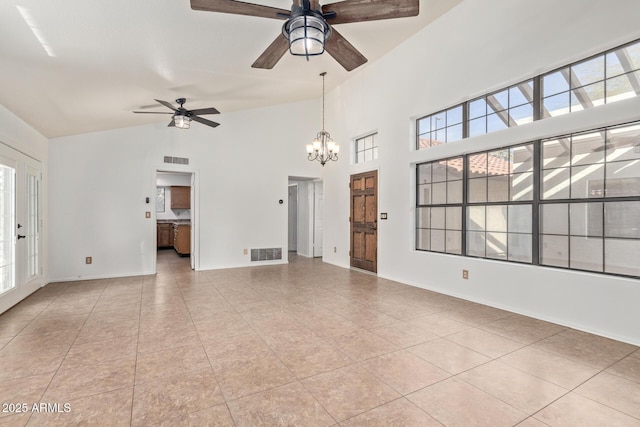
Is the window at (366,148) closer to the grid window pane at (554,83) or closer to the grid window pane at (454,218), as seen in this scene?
the grid window pane at (454,218)

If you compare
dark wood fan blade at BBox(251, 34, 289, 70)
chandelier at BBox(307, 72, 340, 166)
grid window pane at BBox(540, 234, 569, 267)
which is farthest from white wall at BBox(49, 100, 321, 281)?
grid window pane at BBox(540, 234, 569, 267)

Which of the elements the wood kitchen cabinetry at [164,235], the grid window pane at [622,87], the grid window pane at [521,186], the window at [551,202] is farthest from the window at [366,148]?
the wood kitchen cabinetry at [164,235]

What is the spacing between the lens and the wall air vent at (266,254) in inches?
273

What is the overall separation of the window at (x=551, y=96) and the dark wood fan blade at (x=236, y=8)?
304cm

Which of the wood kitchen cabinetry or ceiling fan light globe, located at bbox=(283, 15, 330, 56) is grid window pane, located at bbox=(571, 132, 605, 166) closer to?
ceiling fan light globe, located at bbox=(283, 15, 330, 56)

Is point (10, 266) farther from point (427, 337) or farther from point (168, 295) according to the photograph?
point (427, 337)

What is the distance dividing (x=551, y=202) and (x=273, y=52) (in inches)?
133

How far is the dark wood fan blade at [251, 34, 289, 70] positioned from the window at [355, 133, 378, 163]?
3402 mm

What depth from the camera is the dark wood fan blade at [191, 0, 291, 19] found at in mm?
2169

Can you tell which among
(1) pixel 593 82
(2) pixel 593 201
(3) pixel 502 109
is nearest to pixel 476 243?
(2) pixel 593 201

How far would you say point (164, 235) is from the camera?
9.73 m

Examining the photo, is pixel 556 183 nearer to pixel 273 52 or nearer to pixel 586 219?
pixel 586 219

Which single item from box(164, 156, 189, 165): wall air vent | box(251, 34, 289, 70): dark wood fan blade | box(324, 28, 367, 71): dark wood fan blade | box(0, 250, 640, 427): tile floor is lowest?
box(0, 250, 640, 427): tile floor

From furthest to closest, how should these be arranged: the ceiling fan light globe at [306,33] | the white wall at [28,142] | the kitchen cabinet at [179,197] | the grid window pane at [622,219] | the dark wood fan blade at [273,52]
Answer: the kitchen cabinet at [179,197], the white wall at [28,142], the grid window pane at [622,219], the dark wood fan blade at [273,52], the ceiling fan light globe at [306,33]
